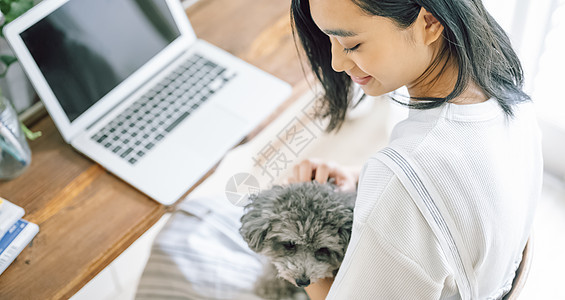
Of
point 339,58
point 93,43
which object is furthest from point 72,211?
point 339,58

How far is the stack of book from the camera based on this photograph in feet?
3.22

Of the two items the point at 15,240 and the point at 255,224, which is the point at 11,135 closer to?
the point at 15,240

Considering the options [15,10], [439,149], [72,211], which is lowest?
[72,211]

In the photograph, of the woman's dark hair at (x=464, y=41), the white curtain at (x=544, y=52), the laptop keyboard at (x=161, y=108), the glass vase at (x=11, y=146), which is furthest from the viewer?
the white curtain at (x=544, y=52)

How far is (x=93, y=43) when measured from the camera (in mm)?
1124

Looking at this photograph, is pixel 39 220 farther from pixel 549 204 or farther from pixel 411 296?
pixel 549 204

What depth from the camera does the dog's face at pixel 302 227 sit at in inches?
36.7

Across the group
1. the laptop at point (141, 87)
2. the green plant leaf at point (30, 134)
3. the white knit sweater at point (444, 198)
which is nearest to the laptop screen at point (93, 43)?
the laptop at point (141, 87)

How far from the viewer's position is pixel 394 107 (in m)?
1.86

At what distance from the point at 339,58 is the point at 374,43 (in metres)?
0.09

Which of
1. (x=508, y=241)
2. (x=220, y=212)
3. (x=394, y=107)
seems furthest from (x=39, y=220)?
(x=394, y=107)

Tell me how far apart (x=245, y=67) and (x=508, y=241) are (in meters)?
0.70

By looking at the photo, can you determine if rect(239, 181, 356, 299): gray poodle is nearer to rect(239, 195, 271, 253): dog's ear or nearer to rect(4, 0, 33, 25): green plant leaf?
rect(239, 195, 271, 253): dog's ear

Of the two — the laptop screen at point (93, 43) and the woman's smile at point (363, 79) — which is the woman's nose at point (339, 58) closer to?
the woman's smile at point (363, 79)
